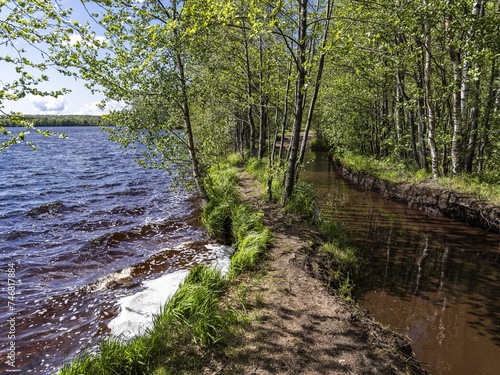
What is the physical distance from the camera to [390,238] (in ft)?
36.8

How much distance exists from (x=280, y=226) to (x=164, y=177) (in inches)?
723

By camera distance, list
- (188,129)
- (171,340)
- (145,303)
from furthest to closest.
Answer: (188,129), (145,303), (171,340)

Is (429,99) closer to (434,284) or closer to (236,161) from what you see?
(434,284)

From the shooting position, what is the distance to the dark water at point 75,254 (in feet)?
22.2

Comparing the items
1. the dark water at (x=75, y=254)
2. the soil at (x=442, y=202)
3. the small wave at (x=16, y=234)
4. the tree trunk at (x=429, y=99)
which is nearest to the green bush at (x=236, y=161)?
the dark water at (x=75, y=254)

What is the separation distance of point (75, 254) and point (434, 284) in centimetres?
1098

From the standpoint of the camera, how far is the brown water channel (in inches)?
226

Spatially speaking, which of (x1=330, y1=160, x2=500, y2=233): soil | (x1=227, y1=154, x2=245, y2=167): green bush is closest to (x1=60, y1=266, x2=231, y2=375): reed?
(x1=330, y1=160, x2=500, y2=233): soil

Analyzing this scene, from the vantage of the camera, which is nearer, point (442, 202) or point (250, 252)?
point (250, 252)

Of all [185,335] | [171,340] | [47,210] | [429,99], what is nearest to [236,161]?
[47,210]

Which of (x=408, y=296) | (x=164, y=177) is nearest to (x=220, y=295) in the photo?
(x=408, y=296)

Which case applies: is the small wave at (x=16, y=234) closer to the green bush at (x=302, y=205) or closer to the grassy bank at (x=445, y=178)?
the green bush at (x=302, y=205)

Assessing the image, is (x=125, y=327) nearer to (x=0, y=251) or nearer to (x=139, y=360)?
(x=139, y=360)

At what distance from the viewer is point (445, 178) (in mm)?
14016
